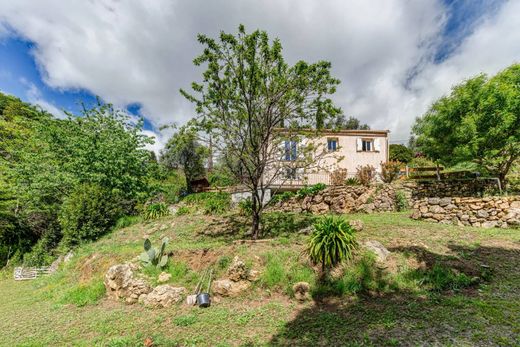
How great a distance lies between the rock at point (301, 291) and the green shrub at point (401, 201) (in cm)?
866

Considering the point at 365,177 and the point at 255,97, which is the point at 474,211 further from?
the point at 255,97

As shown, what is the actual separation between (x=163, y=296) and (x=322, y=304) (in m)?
3.68

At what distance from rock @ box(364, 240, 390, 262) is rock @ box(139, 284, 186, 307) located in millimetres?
4808

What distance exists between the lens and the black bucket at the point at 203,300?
5152mm

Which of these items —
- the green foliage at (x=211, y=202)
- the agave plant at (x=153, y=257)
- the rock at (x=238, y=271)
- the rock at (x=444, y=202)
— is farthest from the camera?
the green foliage at (x=211, y=202)

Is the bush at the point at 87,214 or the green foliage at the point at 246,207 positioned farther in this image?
the bush at the point at 87,214

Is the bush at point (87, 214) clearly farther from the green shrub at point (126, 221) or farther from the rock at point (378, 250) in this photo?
the rock at point (378, 250)

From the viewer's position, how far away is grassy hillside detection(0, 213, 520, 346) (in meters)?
3.72

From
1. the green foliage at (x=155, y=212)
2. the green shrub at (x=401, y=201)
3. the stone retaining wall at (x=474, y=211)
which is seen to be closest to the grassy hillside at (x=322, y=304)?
the stone retaining wall at (x=474, y=211)

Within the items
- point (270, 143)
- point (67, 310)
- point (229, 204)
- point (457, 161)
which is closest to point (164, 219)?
point (229, 204)

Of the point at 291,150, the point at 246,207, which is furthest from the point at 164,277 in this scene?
the point at 291,150

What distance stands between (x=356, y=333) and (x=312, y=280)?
1779 millimetres

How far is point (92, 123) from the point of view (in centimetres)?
1513

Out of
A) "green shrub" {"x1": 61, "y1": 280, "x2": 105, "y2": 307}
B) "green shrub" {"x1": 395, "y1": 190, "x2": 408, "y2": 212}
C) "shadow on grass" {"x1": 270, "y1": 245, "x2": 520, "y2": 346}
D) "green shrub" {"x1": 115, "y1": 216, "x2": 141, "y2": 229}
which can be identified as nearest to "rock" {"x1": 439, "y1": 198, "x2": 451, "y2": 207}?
"green shrub" {"x1": 395, "y1": 190, "x2": 408, "y2": 212}
